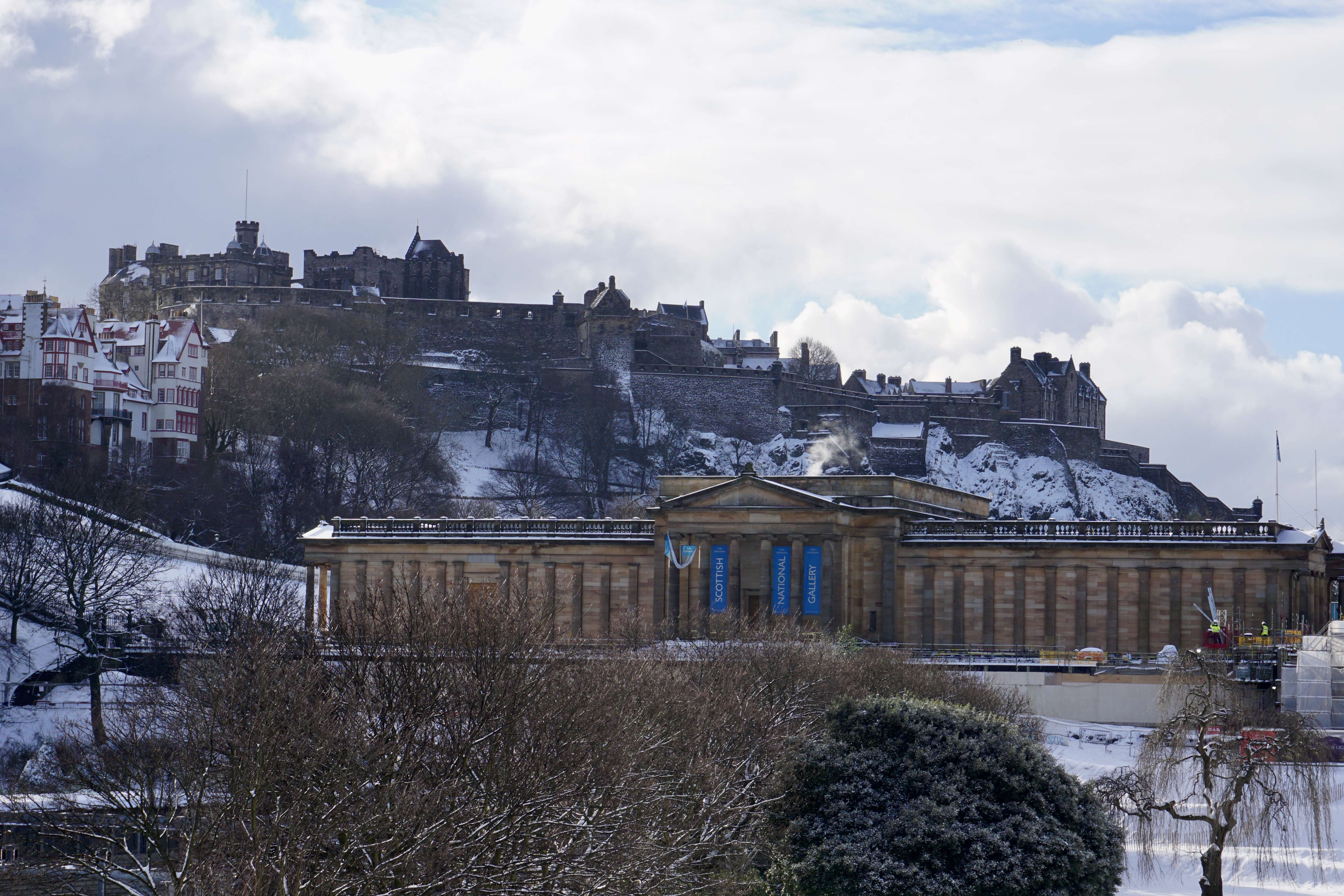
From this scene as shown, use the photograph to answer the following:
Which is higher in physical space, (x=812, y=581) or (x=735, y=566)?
(x=735, y=566)

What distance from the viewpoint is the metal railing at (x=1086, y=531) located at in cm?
7806

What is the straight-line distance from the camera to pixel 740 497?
81.6 m

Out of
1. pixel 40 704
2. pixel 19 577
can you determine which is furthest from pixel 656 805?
pixel 19 577

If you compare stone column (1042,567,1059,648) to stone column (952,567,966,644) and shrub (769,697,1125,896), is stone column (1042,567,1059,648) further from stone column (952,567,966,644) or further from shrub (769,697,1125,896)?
shrub (769,697,1125,896)

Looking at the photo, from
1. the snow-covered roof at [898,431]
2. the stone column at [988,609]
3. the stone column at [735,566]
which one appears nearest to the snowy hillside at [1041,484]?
the snow-covered roof at [898,431]

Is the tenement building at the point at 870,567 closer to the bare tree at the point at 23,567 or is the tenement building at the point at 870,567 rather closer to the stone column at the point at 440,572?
the stone column at the point at 440,572

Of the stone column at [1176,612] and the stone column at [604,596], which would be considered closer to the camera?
the stone column at [1176,612]

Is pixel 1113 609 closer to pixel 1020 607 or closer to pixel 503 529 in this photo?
pixel 1020 607

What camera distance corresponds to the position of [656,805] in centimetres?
3712

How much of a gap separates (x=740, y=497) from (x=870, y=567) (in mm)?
5851

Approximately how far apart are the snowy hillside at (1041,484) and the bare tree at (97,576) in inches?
3004

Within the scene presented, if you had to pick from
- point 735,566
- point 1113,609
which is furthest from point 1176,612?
point 735,566

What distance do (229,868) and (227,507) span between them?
92.0 m

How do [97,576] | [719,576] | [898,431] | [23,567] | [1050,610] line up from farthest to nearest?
[898,431], [23,567], [97,576], [719,576], [1050,610]
